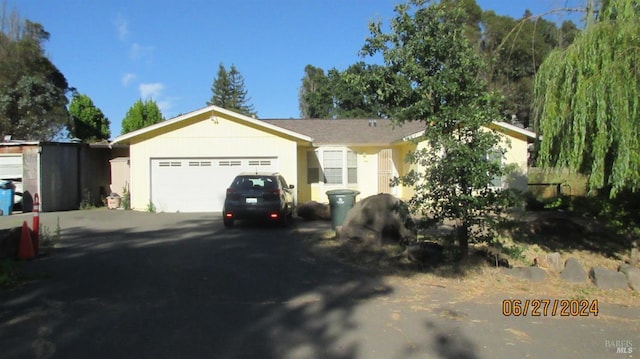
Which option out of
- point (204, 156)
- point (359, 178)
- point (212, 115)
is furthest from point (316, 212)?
point (212, 115)

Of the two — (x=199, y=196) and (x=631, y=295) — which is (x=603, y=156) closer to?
(x=631, y=295)

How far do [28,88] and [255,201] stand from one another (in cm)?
2675

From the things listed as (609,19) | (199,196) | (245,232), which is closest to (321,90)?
(199,196)

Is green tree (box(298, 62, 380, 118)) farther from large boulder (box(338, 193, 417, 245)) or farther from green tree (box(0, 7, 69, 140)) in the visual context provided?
large boulder (box(338, 193, 417, 245))

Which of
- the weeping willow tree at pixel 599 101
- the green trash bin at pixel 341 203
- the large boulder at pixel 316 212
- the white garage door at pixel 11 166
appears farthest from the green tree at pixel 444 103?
the white garage door at pixel 11 166

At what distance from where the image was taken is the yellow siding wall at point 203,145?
1953 centimetres

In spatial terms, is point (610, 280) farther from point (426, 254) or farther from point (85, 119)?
point (85, 119)

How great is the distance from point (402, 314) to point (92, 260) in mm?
6113

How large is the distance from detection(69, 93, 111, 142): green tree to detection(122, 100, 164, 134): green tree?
74.3 inches

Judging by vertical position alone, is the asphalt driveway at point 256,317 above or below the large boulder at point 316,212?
below

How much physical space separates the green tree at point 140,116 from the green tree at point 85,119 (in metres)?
1.89

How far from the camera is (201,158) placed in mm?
19672

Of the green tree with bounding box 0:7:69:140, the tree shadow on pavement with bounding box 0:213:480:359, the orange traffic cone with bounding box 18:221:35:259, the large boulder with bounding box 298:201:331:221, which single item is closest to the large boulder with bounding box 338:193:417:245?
the tree shadow on pavement with bounding box 0:213:480:359
